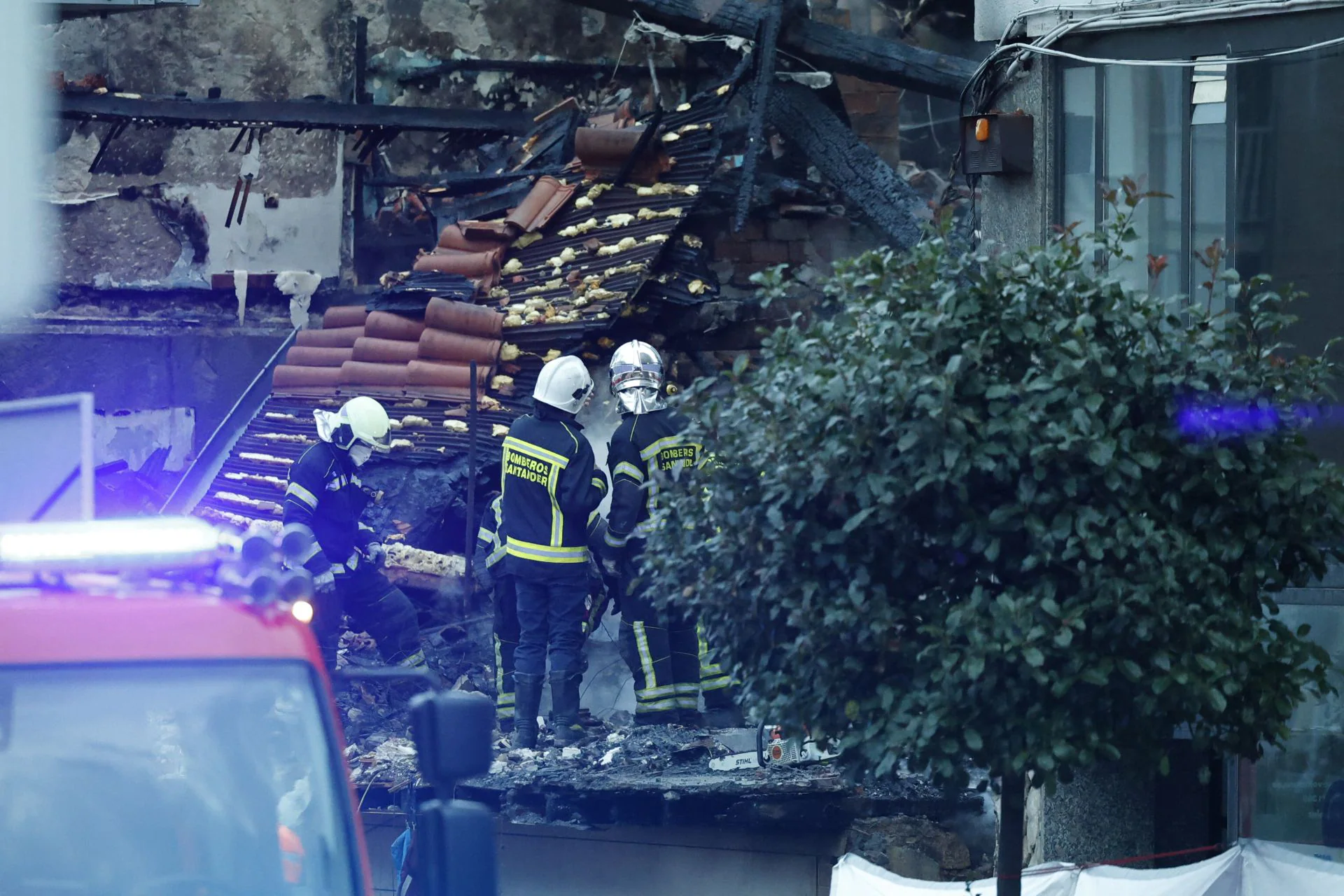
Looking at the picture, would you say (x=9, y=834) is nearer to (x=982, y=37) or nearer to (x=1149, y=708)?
(x=1149, y=708)

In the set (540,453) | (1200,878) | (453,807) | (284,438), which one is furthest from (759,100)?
(453,807)

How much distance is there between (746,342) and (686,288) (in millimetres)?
599

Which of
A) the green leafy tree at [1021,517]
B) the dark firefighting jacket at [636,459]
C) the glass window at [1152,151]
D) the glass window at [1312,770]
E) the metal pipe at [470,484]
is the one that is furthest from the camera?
the metal pipe at [470,484]

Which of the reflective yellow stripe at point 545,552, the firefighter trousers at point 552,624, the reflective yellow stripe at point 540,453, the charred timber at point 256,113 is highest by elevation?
the charred timber at point 256,113

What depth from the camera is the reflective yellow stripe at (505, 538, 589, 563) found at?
882 cm

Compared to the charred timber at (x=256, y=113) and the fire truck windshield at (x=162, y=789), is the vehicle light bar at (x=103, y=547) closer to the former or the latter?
the fire truck windshield at (x=162, y=789)

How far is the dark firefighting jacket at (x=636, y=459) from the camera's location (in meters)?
8.88

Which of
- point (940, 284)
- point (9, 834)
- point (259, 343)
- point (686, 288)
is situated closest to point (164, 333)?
point (259, 343)

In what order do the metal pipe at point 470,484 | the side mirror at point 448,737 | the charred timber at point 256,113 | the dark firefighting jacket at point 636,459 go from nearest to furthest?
the side mirror at point 448,737 → the dark firefighting jacket at point 636,459 → the metal pipe at point 470,484 → the charred timber at point 256,113

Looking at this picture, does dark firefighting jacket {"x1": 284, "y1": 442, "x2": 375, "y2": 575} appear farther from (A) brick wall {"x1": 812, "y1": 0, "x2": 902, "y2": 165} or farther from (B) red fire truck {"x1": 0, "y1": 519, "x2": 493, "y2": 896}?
(A) brick wall {"x1": 812, "y1": 0, "x2": 902, "y2": 165}

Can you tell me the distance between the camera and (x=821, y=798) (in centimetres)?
818

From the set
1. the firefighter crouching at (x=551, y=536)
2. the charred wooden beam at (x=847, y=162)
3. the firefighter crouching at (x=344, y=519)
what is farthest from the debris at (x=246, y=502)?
the charred wooden beam at (x=847, y=162)

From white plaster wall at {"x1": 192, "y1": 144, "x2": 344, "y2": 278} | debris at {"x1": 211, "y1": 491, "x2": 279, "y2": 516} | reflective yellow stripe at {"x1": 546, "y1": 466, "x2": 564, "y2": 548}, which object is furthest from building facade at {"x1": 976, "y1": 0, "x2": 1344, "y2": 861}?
white plaster wall at {"x1": 192, "y1": 144, "x2": 344, "y2": 278}

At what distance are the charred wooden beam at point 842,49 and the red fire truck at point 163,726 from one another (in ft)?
26.7
